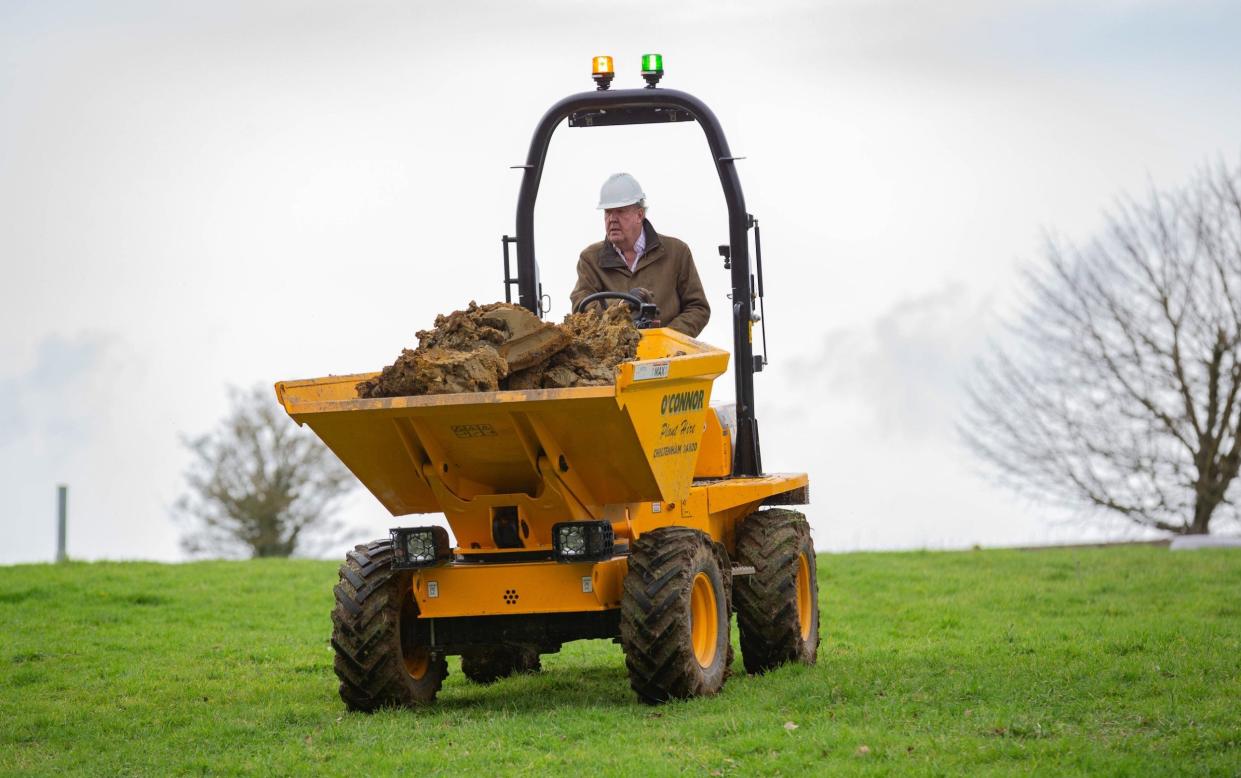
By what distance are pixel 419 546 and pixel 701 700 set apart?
166 centimetres

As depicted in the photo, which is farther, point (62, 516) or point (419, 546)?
point (62, 516)

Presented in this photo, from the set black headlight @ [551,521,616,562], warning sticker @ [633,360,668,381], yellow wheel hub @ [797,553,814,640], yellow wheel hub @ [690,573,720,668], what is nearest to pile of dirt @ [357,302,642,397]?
warning sticker @ [633,360,668,381]

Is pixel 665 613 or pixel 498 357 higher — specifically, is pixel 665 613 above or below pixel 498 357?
below

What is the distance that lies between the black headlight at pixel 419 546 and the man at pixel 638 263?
97.0 inches

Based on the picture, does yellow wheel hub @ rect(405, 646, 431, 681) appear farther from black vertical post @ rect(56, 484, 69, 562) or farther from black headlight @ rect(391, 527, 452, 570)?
black vertical post @ rect(56, 484, 69, 562)

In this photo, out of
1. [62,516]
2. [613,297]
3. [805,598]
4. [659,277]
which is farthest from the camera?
[62,516]

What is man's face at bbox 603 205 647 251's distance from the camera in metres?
11.1

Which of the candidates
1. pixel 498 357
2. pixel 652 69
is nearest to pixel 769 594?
pixel 498 357

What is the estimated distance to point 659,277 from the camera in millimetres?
11125

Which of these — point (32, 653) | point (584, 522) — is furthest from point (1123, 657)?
point (32, 653)

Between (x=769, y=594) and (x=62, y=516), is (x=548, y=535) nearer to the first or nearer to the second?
(x=769, y=594)

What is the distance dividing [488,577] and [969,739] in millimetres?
2664

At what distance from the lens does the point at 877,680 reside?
32.0 ft

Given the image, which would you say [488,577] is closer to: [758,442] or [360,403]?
[360,403]
